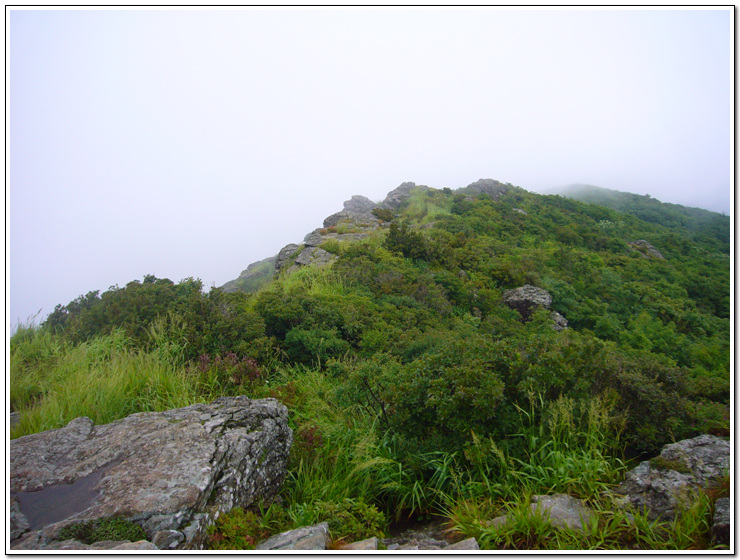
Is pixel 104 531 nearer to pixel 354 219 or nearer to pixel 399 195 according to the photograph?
pixel 354 219

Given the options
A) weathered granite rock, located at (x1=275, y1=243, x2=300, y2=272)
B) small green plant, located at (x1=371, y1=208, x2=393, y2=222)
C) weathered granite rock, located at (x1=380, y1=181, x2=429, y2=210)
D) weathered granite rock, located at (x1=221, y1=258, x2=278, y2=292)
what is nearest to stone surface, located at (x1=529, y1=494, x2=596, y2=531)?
weathered granite rock, located at (x1=275, y1=243, x2=300, y2=272)

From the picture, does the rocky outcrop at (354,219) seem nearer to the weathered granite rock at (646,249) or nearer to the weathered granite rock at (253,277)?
the weathered granite rock at (253,277)

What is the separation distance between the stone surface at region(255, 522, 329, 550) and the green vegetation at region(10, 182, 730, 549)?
15cm

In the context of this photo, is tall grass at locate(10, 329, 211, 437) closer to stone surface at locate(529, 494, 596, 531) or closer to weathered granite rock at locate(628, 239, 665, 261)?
stone surface at locate(529, 494, 596, 531)

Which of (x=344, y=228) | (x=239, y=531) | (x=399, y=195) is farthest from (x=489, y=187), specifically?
(x=239, y=531)

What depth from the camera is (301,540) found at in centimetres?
260

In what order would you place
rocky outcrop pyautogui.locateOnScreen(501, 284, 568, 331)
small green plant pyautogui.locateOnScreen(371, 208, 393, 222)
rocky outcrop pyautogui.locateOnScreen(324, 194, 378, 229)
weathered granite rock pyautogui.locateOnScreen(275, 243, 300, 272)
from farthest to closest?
small green plant pyautogui.locateOnScreen(371, 208, 393, 222) → rocky outcrop pyautogui.locateOnScreen(324, 194, 378, 229) → weathered granite rock pyautogui.locateOnScreen(275, 243, 300, 272) → rocky outcrop pyautogui.locateOnScreen(501, 284, 568, 331)

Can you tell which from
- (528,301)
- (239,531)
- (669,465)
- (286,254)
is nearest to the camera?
(239,531)

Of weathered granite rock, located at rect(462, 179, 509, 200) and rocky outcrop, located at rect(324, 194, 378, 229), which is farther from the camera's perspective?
weathered granite rock, located at rect(462, 179, 509, 200)

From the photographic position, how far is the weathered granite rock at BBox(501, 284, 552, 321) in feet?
32.6

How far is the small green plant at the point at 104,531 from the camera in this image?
2.49 metres

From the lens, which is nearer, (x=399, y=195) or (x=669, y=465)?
(x=669, y=465)

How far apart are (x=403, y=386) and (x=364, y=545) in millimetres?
1566

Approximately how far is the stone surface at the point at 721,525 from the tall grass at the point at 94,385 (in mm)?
4693
